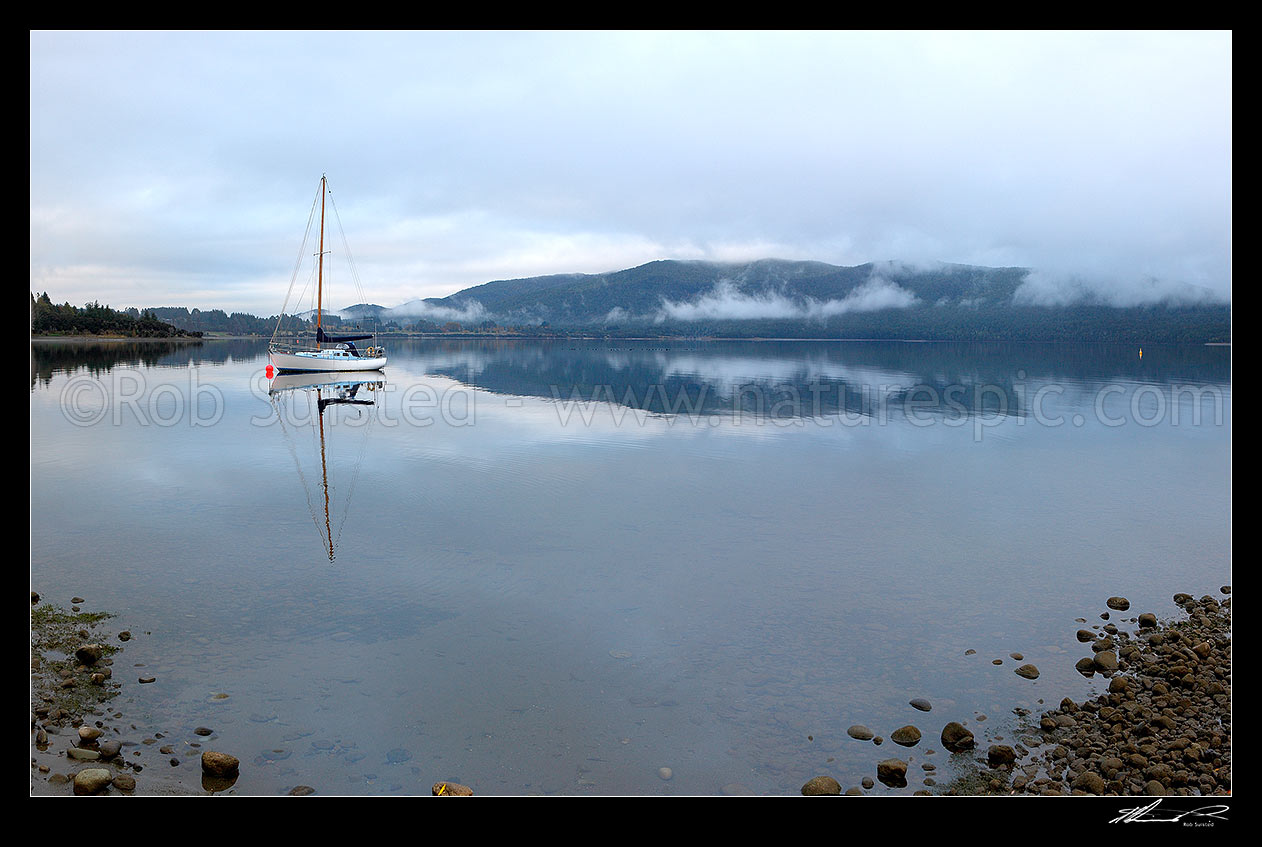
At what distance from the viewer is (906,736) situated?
23.7 ft

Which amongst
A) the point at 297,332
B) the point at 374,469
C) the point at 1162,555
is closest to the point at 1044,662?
the point at 1162,555

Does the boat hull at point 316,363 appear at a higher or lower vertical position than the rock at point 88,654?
higher

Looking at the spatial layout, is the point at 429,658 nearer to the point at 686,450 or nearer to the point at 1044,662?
the point at 1044,662

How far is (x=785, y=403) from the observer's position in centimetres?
3766

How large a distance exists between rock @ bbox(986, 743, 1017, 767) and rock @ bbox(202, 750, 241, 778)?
6081mm

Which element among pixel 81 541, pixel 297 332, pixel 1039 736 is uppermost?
pixel 297 332

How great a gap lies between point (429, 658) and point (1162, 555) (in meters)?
11.3

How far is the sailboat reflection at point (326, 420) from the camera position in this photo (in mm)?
15623

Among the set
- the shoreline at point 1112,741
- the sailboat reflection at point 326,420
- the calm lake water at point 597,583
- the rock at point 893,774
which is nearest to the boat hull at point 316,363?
the sailboat reflection at point 326,420

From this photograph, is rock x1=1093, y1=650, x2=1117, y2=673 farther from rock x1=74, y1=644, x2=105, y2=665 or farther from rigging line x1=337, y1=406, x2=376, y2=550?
rigging line x1=337, y1=406, x2=376, y2=550
